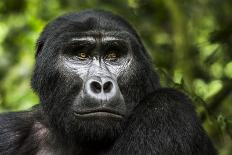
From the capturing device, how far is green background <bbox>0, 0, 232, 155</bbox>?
22.8ft

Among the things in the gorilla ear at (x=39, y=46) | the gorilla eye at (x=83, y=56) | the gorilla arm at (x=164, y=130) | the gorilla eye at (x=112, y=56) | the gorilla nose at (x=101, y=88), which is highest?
the gorilla ear at (x=39, y=46)

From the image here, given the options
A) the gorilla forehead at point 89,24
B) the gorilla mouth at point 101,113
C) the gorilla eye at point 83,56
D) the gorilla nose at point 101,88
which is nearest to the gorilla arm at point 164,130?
the gorilla mouth at point 101,113

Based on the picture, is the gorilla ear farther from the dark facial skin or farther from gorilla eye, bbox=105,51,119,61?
gorilla eye, bbox=105,51,119,61

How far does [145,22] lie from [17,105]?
2224 mm

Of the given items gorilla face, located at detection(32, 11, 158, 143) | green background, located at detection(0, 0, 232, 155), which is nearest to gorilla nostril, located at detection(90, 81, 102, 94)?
gorilla face, located at detection(32, 11, 158, 143)

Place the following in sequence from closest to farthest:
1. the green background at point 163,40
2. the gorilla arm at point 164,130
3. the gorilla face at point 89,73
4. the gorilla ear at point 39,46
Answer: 1. the gorilla arm at point 164,130
2. the gorilla face at point 89,73
3. the gorilla ear at point 39,46
4. the green background at point 163,40

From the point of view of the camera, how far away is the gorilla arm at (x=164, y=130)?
4609mm

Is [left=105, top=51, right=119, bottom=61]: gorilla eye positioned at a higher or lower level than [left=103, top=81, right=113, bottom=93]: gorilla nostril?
higher

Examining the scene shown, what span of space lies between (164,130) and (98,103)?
559mm

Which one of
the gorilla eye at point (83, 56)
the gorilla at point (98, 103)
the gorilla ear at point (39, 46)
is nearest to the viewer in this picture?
the gorilla at point (98, 103)

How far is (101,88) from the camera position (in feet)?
15.7

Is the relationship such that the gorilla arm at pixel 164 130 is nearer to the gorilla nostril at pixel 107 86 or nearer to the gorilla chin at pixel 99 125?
the gorilla chin at pixel 99 125

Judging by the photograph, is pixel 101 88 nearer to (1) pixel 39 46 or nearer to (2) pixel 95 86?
(2) pixel 95 86

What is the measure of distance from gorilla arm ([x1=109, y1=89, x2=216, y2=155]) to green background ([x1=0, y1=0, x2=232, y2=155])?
1.59m
